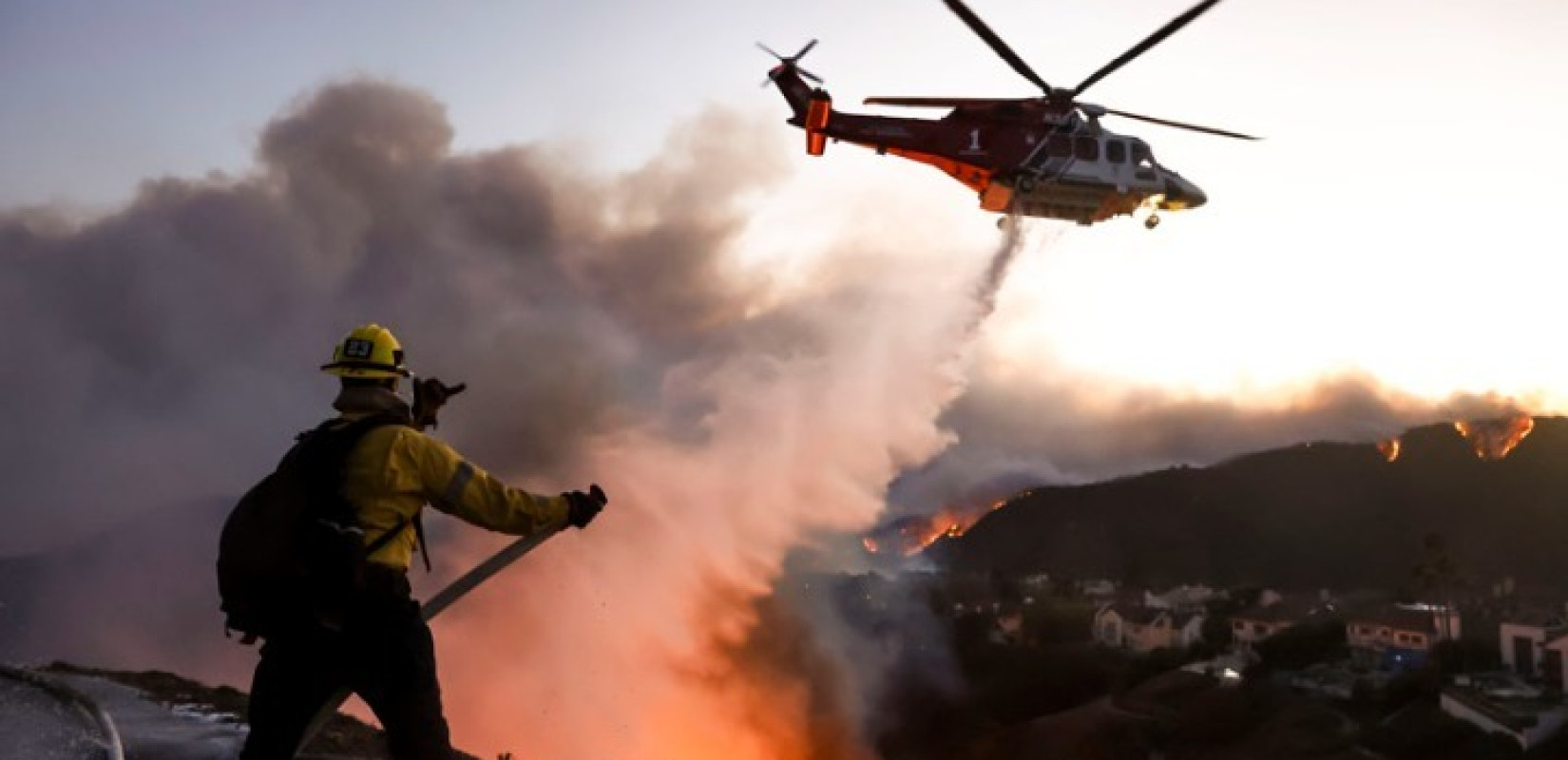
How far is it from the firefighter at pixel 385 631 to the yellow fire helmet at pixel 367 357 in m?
0.45

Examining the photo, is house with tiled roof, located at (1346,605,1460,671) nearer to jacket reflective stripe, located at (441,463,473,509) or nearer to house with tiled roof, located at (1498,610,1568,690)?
house with tiled roof, located at (1498,610,1568,690)

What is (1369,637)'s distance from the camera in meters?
89.9

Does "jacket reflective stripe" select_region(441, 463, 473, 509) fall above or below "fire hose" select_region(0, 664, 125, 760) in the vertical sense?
above

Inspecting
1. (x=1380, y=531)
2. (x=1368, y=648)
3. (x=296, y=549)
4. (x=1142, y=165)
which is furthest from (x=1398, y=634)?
(x=1380, y=531)

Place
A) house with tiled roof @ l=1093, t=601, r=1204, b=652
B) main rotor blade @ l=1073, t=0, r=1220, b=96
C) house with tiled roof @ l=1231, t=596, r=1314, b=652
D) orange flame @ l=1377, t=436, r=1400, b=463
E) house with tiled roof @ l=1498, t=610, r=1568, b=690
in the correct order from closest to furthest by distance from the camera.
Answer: main rotor blade @ l=1073, t=0, r=1220, b=96, house with tiled roof @ l=1498, t=610, r=1568, b=690, orange flame @ l=1377, t=436, r=1400, b=463, house with tiled roof @ l=1231, t=596, r=1314, b=652, house with tiled roof @ l=1093, t=601, r=1204, b=652

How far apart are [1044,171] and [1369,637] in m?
76.3

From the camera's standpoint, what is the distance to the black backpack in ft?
17.5

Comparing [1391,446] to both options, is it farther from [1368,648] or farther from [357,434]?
[357,434]

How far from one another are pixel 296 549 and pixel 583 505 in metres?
1.31

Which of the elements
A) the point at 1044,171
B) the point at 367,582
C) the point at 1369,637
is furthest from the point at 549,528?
the point at 1369,637

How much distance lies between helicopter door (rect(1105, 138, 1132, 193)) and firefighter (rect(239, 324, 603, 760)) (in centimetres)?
2561

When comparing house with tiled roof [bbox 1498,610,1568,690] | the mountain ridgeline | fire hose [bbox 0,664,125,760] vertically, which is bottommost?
fire hose [bbox 0,664,125,760]

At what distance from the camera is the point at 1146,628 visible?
106875 millimetres

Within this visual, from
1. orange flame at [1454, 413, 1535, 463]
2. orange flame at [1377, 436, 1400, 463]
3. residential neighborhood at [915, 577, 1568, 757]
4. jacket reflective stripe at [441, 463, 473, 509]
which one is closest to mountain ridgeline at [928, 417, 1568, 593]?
orange flame at [1454, 413, 1535, 463]
